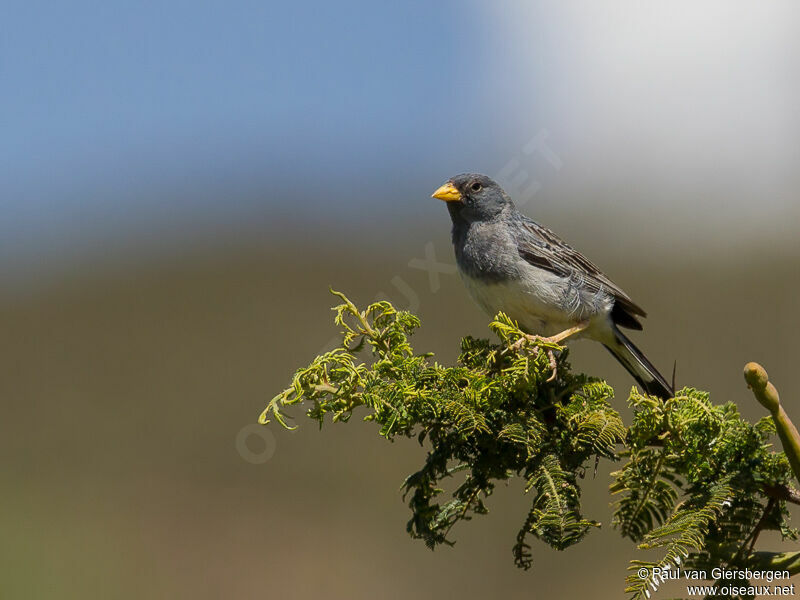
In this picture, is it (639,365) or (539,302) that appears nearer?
(539,302)

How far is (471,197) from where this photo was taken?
18.6 ft

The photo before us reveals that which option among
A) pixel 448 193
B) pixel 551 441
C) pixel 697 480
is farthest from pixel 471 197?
pixel 697 480

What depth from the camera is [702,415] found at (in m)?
2.30

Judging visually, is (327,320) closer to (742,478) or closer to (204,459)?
(204,459)

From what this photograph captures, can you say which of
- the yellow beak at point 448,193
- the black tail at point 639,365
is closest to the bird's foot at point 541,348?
the black tail at point 639,365

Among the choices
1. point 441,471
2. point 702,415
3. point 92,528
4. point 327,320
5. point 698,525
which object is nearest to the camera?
point 698,525

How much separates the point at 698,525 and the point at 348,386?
1.13 metres

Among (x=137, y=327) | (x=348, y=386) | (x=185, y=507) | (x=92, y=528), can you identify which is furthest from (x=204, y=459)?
(x=348, y=386)

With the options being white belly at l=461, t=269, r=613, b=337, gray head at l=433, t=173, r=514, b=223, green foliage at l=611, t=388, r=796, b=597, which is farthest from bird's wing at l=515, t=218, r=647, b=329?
green foliage at l=611, t=388, r=796, b=597

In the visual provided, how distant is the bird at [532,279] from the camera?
5.08 m

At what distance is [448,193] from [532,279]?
0.91 m

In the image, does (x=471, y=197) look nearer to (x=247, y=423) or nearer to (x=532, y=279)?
(x=532, y=279)

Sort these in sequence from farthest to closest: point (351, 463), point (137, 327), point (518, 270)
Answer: point (137, 327), point (351, 463), point (518, 270)

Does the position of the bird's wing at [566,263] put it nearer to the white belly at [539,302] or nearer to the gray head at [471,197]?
the white belly at [539,302]
